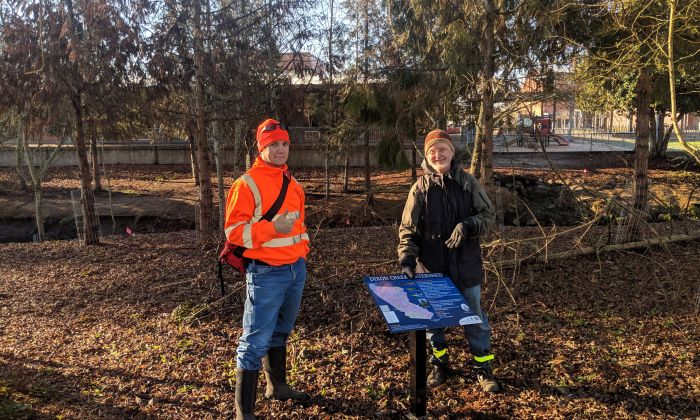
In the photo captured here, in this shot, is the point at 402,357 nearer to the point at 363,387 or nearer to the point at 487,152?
the point at 363,387

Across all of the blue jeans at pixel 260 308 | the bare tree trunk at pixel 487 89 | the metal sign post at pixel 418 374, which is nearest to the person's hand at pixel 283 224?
the blue jeans at pixel 260 308

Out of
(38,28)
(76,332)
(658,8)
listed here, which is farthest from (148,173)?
(658,8)

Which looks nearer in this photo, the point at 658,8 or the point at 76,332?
the point at 76,332

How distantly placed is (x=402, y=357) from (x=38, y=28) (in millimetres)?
7191

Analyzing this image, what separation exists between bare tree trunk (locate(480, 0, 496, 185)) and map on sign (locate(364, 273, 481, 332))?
3457mm

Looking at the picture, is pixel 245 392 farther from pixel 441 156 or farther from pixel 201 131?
pixel 201 131

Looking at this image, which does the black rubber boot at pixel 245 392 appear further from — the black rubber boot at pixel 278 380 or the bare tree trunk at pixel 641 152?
the bare tree trunk at pixel 641 152

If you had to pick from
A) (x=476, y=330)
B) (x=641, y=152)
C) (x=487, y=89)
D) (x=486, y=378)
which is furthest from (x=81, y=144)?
(x=641, y=152)

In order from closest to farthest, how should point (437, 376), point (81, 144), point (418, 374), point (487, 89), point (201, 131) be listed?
point (418, 374), point (437, 376), point (487, 89), point (201, 131), point (81, 144)

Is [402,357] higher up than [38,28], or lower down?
lower down

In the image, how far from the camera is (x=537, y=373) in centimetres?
354

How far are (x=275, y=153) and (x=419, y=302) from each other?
119cm

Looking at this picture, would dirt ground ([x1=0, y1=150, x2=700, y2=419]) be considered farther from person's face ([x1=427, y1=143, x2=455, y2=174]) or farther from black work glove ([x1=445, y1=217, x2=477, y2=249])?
person's face ([x1=427, y1=143, x2=455, y2=174])

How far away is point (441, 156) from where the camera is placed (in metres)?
3.22
